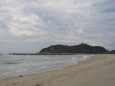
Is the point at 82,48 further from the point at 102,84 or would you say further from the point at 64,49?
the point at 102,84

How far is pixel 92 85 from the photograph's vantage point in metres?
9.92

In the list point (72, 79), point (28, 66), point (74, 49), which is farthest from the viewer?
point (74, 49)

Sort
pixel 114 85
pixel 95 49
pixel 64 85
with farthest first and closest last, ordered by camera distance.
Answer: pixel 95 49
pixel 64 85
pixel 114 85

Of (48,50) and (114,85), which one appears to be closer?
(114,85)

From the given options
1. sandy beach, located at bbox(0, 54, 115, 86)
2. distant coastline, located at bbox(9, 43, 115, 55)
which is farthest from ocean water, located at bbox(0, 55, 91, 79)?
distant coastline, located at bbox(9, 43, 115, 55)

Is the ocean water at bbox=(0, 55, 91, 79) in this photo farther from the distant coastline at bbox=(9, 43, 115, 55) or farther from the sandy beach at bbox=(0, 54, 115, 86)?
the distant coastline at bbox=(9, 43, 115, 55)

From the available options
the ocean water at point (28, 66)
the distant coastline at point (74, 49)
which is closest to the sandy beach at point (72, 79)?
the ocean water at point (28, 66)

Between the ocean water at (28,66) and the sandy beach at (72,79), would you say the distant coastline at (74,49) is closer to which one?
the ocean water at (28,66)

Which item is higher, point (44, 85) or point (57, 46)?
point (57, 46)

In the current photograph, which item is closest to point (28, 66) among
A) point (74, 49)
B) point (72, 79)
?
point (72, 79)

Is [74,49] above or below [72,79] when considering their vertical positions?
above

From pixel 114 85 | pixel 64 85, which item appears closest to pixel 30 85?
pixel 64 85

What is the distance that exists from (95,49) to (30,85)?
524ft

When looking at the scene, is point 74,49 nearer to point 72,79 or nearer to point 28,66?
point 28,66
